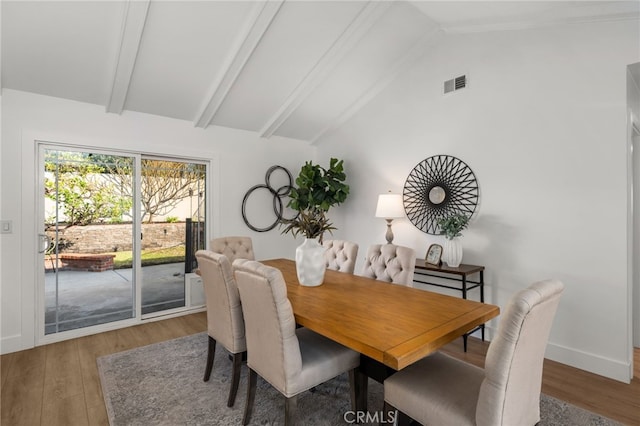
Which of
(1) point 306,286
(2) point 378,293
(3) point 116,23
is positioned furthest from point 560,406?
(3) point 116,23

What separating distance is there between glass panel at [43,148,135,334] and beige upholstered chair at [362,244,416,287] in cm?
279

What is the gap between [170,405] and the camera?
7.13 ft

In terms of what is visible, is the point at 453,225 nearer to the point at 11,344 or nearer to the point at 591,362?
the point at 591,362

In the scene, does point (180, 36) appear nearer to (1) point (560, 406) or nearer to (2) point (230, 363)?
(2) point (230, 363)

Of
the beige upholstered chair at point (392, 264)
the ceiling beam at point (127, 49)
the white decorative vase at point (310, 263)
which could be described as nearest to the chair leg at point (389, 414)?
the white decorative vase at point (310, 263)

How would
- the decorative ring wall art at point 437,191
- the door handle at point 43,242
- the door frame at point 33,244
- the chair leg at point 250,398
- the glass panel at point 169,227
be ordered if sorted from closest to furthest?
1. the chair leg at point 250,398
2. the door frame at point 33,244
3. the door handle at point 43,242
4. the decorative ring wall art at point 437,191
5. the glass panel at point 169,227

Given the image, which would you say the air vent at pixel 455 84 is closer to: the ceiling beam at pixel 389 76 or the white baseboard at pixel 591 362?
the ceiling beam at pixel 389 76

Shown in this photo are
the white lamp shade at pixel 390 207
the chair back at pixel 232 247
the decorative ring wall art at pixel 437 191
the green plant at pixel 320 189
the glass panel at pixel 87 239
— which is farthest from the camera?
the green plant at pixel 320 189

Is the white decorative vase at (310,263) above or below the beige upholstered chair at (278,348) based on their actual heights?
above

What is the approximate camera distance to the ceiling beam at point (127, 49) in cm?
243

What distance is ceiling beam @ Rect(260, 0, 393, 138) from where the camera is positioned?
3.02 metres

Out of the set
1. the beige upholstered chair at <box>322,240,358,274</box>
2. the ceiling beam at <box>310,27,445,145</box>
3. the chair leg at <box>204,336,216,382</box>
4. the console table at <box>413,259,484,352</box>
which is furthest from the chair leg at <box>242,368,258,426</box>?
the ceiling beam at <box>310,27,445,145</box>

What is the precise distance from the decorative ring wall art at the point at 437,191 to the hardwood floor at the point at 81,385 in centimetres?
133

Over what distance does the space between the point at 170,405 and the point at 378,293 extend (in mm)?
1582
